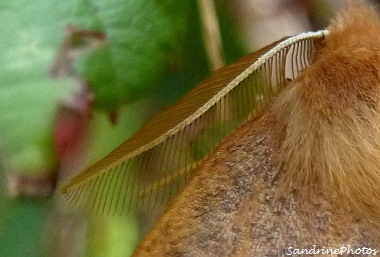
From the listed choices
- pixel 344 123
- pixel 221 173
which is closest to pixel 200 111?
pixel 221 173

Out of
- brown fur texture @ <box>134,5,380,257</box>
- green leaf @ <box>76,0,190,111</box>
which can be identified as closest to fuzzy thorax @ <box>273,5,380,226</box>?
brown fur texture @ <box>134,5,380,257</box>

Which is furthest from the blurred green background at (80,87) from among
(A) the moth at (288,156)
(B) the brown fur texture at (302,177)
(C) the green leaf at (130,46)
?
(B) the brown fur texture at (302,177)

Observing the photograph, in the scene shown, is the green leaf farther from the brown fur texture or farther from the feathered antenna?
the brown fur texture

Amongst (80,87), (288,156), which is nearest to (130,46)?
(80,87)

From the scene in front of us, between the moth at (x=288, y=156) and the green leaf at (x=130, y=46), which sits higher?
the green leaf at (x=130, y=46)

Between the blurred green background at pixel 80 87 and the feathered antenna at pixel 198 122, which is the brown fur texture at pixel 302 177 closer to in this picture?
the feathered antenna at pixel 198 122

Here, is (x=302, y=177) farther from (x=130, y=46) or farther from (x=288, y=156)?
(x=130, y=46)
